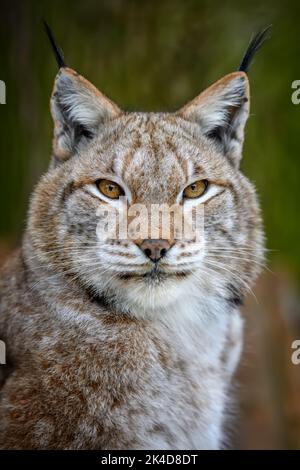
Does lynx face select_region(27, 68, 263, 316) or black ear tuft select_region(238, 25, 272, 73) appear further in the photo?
black ear tuft select_region(238, 25, 272, 73)

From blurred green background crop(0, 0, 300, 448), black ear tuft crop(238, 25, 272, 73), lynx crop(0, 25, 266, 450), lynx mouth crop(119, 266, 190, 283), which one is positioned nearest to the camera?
lynx mouth crop(119, 266, 190, 283)

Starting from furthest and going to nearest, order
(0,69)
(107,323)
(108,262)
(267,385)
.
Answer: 1. (0,69)
2. (267,385)
3. (107,323)
4. (108,262)

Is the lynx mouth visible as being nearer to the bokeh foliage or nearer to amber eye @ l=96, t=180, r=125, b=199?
amber eye @ l=96, t=180, r=125, b=199

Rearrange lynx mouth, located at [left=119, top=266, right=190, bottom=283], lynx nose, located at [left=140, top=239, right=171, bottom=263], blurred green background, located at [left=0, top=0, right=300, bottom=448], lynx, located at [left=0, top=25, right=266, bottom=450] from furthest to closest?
blurred green background, located at [left=0, top=0, right=300, bottom=448] < lynx, located at [left=0, top=25, right=266, bottom=450] < lynx mouth, located at [left=119, top=266, right=190, bottom=283] < lynx nose, located at [left=140, top=239, right=171, bottom=263]

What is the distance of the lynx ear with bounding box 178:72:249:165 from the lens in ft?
12.6

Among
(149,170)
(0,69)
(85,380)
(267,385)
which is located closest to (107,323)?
(85,380)

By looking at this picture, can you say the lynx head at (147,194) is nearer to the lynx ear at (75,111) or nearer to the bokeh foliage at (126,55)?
the lynx ear at (75,111)

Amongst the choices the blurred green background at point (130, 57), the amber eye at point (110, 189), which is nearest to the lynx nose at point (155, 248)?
the amber eye at point (110, 189)

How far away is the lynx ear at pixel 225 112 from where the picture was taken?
385cm

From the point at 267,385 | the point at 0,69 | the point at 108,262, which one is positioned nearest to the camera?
the point at 108,262

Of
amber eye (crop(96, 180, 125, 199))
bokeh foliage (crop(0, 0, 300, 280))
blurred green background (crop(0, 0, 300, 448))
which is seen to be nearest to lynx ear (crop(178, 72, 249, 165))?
amber eye (crop(96, 180, 125, 199))

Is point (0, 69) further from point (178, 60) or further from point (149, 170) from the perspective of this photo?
point (149, 170)

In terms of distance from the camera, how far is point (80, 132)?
393 cm
